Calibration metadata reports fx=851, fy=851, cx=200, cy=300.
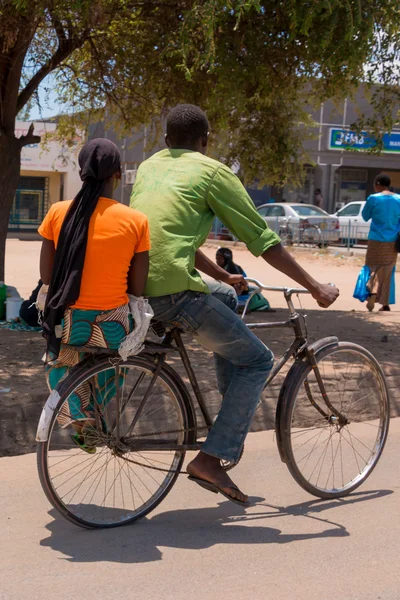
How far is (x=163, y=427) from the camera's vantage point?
4.06 m

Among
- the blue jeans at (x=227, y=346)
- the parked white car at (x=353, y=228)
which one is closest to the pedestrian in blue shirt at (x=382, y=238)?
the blue jeans at (x=227, y=346)

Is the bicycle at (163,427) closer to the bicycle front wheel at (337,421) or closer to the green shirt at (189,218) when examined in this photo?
the bicycle front wheel at (337,421)

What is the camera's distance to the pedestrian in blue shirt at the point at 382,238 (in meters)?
10.9

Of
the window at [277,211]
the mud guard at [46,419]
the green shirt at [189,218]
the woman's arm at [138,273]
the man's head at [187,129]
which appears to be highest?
the window at [277,211]

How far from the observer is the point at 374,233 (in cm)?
1104

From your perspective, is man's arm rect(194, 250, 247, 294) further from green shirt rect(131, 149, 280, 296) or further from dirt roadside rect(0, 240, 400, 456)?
dirt roadside rect(0, 240, 400, 456)

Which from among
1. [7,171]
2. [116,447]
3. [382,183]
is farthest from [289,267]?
[382,183]

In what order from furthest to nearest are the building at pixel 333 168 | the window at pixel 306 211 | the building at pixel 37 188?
the building at pixel 37 188, the building at pixel 333 168, the window at pixel 306 211

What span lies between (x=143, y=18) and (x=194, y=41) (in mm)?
1478

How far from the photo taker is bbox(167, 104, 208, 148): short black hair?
3879mm

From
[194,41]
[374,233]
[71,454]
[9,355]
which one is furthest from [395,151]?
[71,454]

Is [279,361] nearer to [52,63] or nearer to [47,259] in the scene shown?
[47,259]

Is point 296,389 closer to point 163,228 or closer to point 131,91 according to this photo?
point 163,228

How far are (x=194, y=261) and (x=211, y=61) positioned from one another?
13.3 ft
